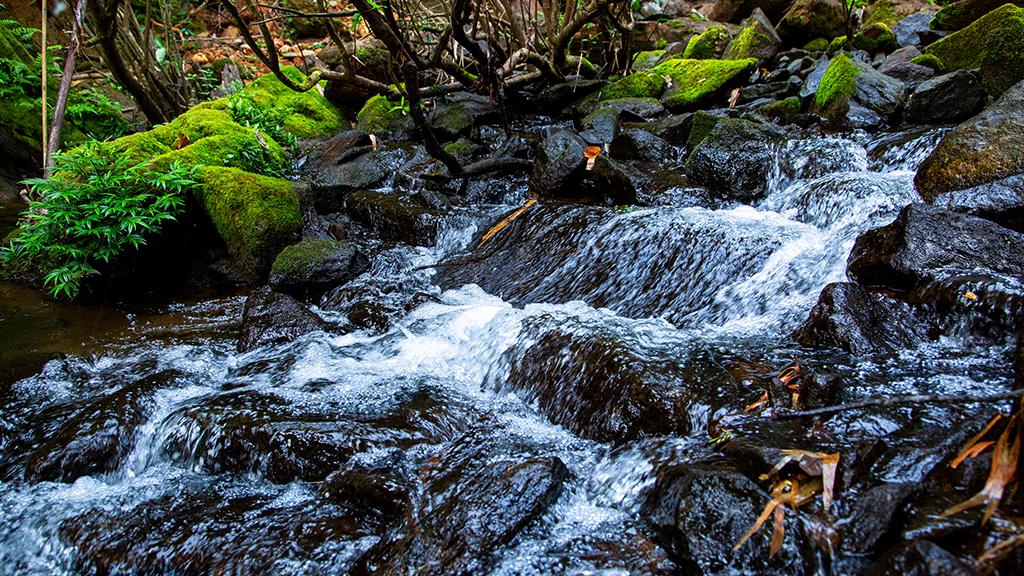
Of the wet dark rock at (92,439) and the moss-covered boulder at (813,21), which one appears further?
the moss-covered boulder at (813,21)

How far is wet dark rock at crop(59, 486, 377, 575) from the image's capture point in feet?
9.06

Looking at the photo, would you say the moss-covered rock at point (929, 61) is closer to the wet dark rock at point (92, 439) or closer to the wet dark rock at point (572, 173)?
the wet dark rock at point (572, 173)

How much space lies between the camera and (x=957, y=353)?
331cm

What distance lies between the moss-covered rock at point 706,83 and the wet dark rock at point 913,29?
306cm

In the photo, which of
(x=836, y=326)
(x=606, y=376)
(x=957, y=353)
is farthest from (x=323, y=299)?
(x=957, y=353)

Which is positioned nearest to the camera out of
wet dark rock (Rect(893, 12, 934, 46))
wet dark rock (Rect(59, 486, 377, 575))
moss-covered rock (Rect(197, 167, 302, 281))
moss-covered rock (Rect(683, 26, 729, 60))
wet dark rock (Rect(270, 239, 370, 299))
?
wet dark rock (Rect(59, 486, 377, 575))

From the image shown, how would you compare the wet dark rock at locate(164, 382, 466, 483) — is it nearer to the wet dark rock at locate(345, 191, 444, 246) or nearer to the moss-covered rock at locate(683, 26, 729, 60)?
the wet dark rock at locate(345, 191, 444, 246)

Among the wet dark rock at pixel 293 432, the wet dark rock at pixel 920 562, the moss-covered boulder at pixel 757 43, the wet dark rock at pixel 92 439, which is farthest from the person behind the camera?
the moss-covered boulder at pixel 757 43

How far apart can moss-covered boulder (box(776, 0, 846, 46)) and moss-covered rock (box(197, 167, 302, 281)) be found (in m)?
11.4

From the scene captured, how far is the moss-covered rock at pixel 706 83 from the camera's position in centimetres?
1012

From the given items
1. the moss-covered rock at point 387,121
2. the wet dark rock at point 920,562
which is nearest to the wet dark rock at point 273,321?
the wet dark rock at point 920,562

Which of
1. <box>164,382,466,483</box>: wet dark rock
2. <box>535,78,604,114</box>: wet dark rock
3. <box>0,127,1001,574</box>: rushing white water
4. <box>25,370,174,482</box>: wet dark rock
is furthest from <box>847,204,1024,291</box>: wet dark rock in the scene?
<box>535,78,604,114</box>: wet dark rock

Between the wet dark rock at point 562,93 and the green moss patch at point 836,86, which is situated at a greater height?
the wet dark rock at point 562,93

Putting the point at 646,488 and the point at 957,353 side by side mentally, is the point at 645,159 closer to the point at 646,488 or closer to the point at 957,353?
the point at 957,353
